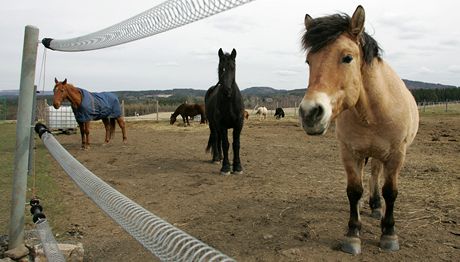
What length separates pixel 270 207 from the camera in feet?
16.0

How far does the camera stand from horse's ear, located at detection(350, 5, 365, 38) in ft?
9.16

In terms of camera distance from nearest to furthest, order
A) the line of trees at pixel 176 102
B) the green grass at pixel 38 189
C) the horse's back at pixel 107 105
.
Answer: the green grass at pixel 38 189
the horse's back at pixel 107 105
the line of trees at pixel 176 102

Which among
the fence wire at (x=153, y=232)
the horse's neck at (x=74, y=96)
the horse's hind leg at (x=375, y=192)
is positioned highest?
the horse's neck at (x=74, y=96)

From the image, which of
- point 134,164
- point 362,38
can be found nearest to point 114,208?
point 362,38

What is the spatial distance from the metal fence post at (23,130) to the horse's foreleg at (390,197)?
3.37 metres

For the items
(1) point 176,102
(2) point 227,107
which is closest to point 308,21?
(2) point 227,107

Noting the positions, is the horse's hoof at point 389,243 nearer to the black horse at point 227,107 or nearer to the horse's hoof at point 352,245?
the horse's hoof at point 352,245

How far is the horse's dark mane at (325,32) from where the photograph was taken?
2.73 meters

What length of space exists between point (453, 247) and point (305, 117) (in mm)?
2321

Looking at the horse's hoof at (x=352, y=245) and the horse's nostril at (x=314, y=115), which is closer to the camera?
the horse's nostril at (x=314, y=115)

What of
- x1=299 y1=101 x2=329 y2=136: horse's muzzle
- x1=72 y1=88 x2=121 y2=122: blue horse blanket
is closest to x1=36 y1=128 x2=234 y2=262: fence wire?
x1=299 y1=101 x2=329 y2=136: horse's muzzle

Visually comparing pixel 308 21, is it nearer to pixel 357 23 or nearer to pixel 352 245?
pixel 357 23

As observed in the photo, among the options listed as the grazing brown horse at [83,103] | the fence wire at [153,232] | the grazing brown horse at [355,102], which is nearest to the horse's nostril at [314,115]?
the grazing brown horse at [355,102]

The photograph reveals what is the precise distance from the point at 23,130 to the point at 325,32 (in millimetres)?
2757
